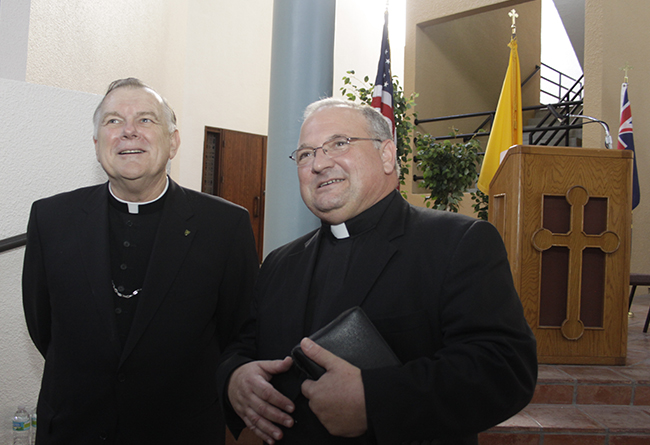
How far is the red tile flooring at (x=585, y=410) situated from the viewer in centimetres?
238

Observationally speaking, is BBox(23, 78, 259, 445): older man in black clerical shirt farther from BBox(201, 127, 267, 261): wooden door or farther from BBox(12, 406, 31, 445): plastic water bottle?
BBox(201, 127, 267, 261): wooden door

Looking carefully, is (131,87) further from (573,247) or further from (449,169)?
(449,169)

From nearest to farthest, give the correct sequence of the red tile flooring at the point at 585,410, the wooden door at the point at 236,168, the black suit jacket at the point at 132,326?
the black suit jacket at the point at 132,326 < the red tile flooring at the point at 585,410 < the wooden door at the point at 236,168

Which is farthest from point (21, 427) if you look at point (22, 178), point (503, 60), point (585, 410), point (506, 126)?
point (503, 60)

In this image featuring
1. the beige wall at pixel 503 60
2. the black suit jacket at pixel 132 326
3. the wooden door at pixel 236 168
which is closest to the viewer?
the black suit jacket at pixel 132 326

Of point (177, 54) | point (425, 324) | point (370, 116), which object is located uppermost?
point (177, 54)

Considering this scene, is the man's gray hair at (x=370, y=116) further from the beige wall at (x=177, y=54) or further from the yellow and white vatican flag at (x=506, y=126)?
the yellow and white vatican flag at (x=506, y=126)

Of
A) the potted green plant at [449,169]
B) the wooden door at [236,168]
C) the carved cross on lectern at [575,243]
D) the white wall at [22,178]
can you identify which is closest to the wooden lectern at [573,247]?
the carved cross on lectern at [575,243]

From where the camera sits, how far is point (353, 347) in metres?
1.01

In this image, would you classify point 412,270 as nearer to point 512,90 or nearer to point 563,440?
point 563,440

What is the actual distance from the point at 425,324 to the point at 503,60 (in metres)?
9.95

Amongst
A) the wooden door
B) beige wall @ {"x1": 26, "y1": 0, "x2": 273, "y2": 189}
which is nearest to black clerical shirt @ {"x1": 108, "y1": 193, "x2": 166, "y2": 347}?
beige wall @ {"x1": 26, "y1": 0, "x2": 273, "y2": 189}

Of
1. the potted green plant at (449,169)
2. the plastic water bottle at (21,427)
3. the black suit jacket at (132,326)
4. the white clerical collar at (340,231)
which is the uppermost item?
the potted green plant at (449,169)

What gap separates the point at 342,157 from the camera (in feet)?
4.30
